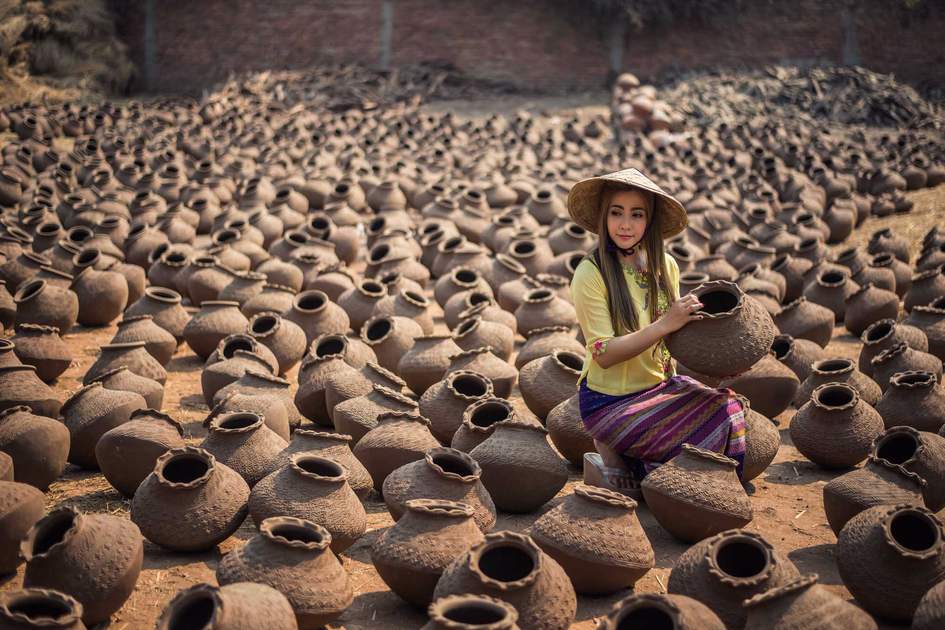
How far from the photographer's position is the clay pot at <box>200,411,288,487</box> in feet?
14.6

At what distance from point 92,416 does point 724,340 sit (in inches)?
129

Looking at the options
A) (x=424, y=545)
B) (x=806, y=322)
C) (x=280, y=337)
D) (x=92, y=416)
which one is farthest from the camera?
(x=806, y=322)

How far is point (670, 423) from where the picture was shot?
4363mm

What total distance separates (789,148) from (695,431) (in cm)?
1164

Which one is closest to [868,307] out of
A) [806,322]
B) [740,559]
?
[806,322]

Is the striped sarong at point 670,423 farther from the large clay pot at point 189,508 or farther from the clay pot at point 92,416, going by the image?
the clay pot at point 92,416

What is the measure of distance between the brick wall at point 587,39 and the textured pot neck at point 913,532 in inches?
863

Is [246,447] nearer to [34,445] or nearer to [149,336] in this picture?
[34,445]

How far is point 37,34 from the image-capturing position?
2206cm

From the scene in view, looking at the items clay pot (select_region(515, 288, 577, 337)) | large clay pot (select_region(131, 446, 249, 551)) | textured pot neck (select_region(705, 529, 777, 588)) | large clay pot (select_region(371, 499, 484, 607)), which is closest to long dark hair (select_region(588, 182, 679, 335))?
textured pot neck (select_region(705, 529, 777, 588))

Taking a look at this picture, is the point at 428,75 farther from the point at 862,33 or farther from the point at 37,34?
the point at 862,33

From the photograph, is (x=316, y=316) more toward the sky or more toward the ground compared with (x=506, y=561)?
more toward the ground

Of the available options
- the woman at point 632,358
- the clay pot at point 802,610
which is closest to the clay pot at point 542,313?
the woman at point 632,358

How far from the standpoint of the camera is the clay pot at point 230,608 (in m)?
2.97
